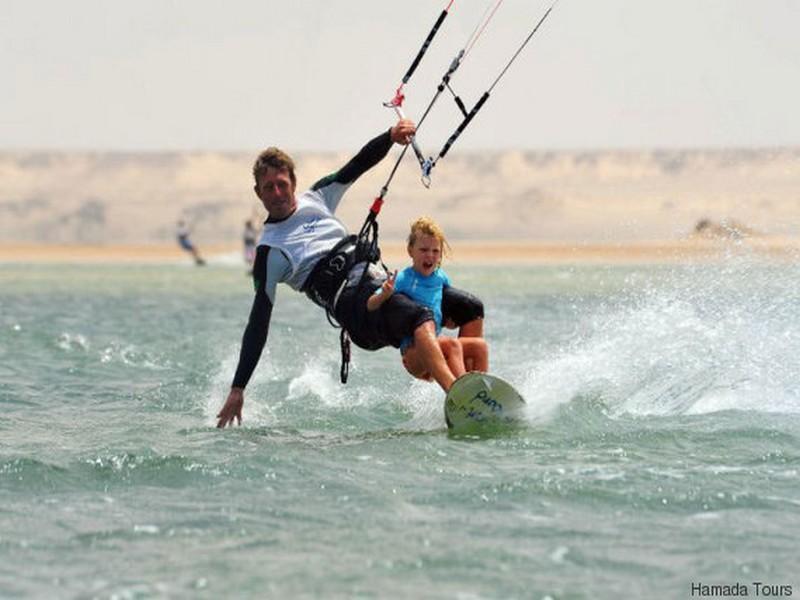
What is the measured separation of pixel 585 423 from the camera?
32.6 feet

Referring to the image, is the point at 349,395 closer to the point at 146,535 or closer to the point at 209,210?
the point at 146,535

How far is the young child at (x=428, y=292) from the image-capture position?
9758 millimetres

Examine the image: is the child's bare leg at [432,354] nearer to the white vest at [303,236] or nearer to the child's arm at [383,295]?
the child's arm at [383,295]

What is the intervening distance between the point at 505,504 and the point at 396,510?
1.65 ft

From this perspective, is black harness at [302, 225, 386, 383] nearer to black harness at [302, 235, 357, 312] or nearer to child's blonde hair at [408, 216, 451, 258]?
black harness at [302, 235, 357, 312]

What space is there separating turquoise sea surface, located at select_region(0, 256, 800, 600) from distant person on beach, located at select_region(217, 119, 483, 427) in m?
0.57

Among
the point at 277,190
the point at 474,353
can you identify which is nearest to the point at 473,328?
the point at 474,353

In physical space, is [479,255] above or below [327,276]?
above

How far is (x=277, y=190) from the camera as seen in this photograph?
9922 mm

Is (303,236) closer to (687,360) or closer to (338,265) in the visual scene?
(338,265)

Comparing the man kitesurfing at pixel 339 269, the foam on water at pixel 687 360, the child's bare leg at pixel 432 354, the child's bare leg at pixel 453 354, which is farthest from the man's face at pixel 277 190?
the foam on water at pixel 687 360

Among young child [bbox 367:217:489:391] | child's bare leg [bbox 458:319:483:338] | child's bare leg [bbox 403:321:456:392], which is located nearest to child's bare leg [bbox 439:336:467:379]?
young child [bbox 367:217:489:391]

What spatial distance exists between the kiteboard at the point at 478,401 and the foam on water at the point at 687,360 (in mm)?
594

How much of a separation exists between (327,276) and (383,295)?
557 millimetres
